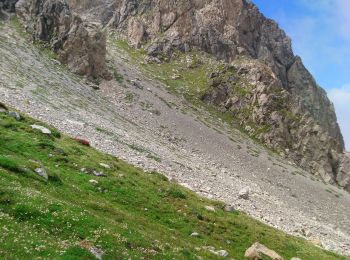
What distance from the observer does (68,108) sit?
198 feet

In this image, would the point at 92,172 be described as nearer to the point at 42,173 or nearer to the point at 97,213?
the point at 42,173

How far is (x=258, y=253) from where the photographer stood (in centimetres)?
2872

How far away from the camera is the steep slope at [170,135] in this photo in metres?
49.1

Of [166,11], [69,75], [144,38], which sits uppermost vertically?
[166,11]

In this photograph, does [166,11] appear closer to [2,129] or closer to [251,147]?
[251,147]

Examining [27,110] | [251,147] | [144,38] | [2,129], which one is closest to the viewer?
[2,129]

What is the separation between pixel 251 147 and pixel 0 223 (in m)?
87.9

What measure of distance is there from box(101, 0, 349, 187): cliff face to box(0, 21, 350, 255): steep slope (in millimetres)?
11640

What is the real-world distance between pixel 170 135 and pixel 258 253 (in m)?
54.2

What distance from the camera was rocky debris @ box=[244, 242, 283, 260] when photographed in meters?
28.4

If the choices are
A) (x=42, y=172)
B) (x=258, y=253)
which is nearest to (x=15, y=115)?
(x=42, y=172)

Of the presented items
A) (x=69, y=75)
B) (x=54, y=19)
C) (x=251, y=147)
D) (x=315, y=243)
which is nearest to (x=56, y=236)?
(x=315, y=243)

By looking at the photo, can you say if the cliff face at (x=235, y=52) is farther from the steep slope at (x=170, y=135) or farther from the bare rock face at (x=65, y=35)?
the steep slope at (x=170, y=135)

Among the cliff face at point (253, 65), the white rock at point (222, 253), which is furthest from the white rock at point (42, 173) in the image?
the cliff face at point (253, 65)
